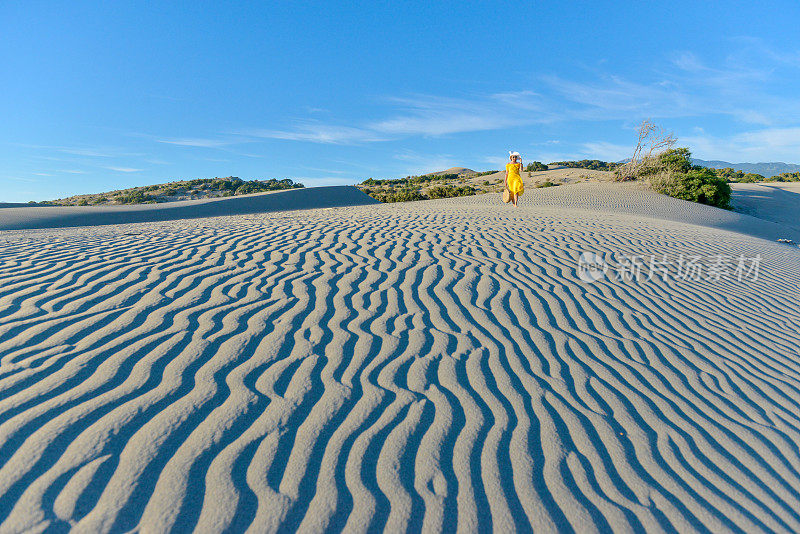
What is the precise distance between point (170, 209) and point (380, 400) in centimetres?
1991

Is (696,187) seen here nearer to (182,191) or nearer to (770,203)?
(770,203)

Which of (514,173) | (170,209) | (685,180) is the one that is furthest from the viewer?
(685,180)

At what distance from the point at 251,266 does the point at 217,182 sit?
146 ft

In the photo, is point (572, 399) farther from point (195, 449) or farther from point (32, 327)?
point (32, 327)

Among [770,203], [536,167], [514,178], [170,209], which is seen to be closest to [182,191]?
[170,209]

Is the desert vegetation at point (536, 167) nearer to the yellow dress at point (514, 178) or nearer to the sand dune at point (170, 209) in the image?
the sand dune at point (170, 209)

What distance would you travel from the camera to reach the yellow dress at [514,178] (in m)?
12.4

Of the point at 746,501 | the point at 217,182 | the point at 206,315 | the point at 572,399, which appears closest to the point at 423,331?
the point at 572,399

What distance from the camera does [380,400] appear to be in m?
2.89

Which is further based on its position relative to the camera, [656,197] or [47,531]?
[656,197]

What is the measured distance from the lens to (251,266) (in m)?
5.57

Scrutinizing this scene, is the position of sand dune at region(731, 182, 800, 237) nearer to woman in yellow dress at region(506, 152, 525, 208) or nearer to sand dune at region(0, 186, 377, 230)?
woman in yellow dress at region(506, 152, 525, 208)

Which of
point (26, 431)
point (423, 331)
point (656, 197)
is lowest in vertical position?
point (656, 197)

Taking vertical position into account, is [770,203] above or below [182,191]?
below
